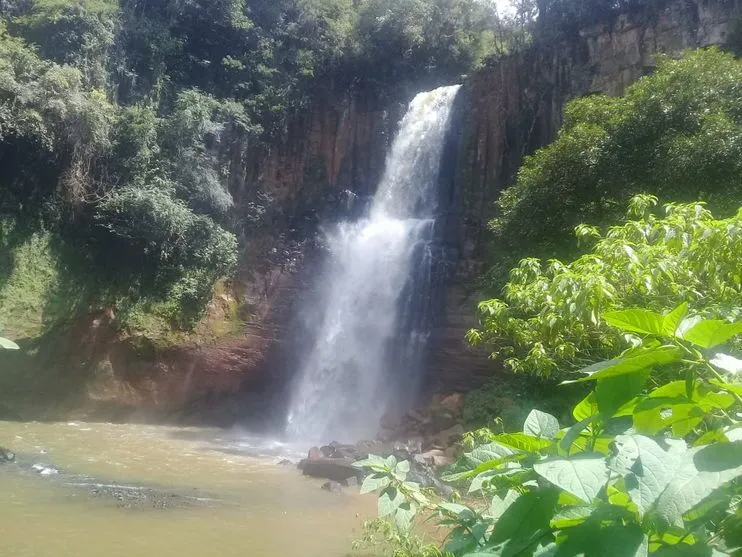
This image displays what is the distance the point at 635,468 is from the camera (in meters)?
0.87

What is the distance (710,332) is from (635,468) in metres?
0.30

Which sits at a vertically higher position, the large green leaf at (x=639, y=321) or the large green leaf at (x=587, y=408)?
the large green leaf at (x=639, y=321)

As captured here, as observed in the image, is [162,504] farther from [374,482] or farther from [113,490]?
[374,482]

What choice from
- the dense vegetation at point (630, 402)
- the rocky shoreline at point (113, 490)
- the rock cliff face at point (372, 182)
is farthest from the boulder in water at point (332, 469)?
the rock cliff face at point (372, 182)

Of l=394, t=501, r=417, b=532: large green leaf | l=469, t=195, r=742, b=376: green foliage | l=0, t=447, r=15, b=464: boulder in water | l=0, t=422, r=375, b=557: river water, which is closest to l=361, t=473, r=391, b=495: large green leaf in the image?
l=394, t=501, r=417, b=532: large green leaf

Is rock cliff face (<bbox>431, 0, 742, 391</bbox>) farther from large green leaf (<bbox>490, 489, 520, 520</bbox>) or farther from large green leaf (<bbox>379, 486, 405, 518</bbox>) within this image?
large green leaf (<bbox>490, 489, 520, 520</bbox>)

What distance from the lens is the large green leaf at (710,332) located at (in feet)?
3.29

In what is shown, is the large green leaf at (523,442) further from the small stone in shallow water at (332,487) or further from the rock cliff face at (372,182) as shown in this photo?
the rock cliff face at (372,182)

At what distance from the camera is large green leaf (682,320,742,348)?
1.00 metres

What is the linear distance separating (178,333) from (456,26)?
59.4ft

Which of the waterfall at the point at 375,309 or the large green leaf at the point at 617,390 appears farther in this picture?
the waterfall at the point at 375,309

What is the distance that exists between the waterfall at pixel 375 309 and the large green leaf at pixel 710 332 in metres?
17.0

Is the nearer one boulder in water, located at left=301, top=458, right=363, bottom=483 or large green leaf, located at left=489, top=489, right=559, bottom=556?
large green leaf, located at left=489, top=489, right=559, bottom=556

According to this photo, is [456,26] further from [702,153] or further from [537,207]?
[702,153]
